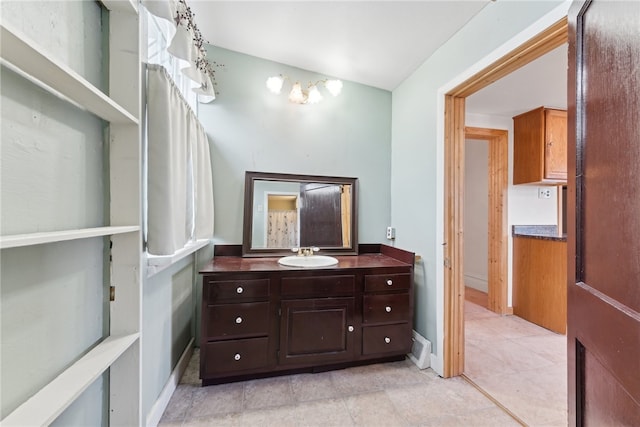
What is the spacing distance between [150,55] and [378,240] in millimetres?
2167

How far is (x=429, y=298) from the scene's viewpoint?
6.77ft

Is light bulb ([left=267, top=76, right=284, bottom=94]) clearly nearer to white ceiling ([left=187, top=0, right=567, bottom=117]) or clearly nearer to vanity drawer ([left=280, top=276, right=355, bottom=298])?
white ceiling ([left=187, top=0, right=567, bottom=117])

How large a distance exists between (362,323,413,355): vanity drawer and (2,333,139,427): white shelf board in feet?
4.94

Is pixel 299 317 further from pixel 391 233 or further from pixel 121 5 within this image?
pixel 121 5

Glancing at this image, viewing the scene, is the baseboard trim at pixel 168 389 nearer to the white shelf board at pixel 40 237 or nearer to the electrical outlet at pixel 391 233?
the white shelf board at pixel 40 237

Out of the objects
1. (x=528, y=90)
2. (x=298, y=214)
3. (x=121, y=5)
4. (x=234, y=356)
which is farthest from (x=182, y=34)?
(x=528, y=90)

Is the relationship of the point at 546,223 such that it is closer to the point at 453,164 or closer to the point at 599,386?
the point at 453,164

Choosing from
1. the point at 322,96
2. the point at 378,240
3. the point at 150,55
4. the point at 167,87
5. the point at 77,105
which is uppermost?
the point at 322,96

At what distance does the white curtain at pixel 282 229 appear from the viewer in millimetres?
2355

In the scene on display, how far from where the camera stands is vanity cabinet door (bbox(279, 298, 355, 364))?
6.02ft

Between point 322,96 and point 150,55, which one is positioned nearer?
point 150,55

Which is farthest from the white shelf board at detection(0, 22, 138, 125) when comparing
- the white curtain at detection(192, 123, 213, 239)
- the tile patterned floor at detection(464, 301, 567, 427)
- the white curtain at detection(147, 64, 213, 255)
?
the tile patterned floor at detection(464, 301, 567, 427)

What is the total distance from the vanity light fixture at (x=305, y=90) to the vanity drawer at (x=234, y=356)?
1916 mm

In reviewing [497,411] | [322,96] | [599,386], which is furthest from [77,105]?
[497,411]
